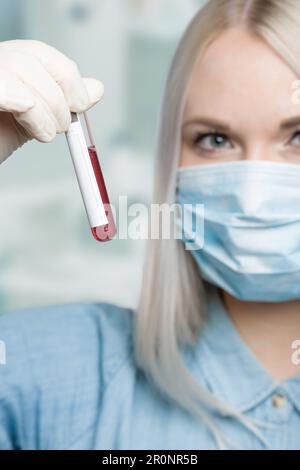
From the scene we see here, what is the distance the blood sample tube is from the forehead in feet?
Answer: 0.93

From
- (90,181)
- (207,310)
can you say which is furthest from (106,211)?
(207,310)

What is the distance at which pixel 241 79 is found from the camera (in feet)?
3.29

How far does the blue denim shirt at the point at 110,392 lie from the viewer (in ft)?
3.43

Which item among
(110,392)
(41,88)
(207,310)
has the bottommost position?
(110,392)

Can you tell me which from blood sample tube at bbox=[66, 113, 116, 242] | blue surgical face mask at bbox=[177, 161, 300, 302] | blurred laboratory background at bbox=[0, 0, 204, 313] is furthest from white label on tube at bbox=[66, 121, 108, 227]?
blurred laboratory background at bbox=[0, 0, 204, 313]

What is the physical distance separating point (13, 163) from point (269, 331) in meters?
1.29

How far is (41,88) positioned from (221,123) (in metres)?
0.32

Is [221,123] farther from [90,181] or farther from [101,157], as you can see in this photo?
[101,157]

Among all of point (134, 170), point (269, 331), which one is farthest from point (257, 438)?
point (134, 170)

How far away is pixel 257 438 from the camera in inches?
41.2

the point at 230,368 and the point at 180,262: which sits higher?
the point at 180,262

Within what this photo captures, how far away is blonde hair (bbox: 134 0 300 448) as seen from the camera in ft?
3.34

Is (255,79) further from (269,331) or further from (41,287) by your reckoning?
(41,287)

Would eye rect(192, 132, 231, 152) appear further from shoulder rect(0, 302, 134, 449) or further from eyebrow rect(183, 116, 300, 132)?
shoulder rect(0, 302, 134, 449)
